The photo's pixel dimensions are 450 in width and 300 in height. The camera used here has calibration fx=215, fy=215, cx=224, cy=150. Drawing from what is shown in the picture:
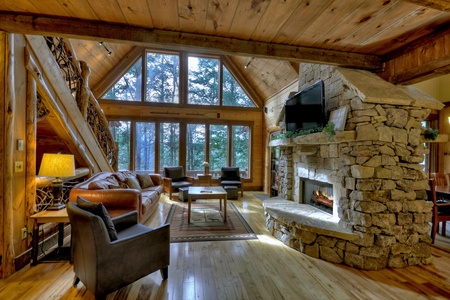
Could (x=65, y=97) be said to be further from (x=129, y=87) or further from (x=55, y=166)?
(x=129, y=87)

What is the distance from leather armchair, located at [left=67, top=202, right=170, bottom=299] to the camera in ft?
5.97

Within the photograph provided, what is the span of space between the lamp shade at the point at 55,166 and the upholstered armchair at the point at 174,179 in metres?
3.50

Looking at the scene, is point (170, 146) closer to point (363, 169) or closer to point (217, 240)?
point (217, 240)

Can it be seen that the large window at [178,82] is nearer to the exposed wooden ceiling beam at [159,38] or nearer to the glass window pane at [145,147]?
the glass window pane at [145,147]

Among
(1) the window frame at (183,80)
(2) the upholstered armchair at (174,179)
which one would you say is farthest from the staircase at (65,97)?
(1) the window frame at (183,80)

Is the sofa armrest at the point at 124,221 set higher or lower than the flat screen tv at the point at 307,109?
lower

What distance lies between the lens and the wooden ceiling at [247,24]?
1.88 m

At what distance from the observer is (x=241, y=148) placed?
780 cm

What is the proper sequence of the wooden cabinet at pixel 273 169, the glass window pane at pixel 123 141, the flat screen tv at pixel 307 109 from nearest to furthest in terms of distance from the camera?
the flat screen tv at pixel 307 109 < the wooden cabinet at pixel 273 169 < the glass window pane at pixel 123 141

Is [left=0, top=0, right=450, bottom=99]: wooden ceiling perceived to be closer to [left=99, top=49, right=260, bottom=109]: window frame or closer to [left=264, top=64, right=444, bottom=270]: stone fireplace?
[left=264, top=64, right=444, bottom=270]: stone fireplace

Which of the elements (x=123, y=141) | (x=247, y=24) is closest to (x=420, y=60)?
(x=247, y=24)

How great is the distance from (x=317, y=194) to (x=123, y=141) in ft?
20.0

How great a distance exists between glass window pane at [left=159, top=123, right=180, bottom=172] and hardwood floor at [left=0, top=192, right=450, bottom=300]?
465 cm

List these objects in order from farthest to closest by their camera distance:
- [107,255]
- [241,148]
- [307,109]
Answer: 1. [241,148]
2. [307,109]
3. [107,255]
